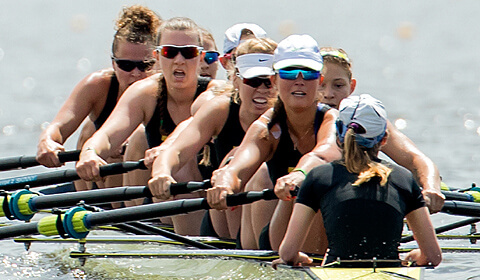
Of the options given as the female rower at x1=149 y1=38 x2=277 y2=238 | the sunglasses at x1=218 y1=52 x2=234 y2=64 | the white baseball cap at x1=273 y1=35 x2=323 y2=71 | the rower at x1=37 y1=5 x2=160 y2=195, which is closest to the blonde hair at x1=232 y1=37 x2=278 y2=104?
the female rower at x1=149 y1=38 x2=277 y2=238

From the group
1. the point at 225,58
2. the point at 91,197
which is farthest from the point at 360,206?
the point at 225,58

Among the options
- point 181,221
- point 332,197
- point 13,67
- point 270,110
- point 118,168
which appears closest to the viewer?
point 332,197

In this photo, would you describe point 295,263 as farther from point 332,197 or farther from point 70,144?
point 70,144

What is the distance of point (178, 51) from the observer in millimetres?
5535

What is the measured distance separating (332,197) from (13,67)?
17.6m

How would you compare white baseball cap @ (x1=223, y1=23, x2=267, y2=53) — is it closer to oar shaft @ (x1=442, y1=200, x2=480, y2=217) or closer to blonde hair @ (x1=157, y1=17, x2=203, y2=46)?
blonde hair @ (x1=157, y1=17, x2=203, y2=46)

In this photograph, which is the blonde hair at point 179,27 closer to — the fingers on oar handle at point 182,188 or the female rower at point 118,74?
the female rower at point 118,74

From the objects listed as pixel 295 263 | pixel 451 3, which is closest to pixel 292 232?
pixel 295 263

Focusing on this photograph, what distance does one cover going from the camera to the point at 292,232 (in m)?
3.76

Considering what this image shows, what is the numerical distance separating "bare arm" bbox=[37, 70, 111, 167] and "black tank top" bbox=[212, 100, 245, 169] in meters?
1.22

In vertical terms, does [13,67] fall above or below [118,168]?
above

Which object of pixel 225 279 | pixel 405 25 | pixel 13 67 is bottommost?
pixel 225 279

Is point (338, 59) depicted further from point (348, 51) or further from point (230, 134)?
point (348, 51)

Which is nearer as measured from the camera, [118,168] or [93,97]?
[118,168]
